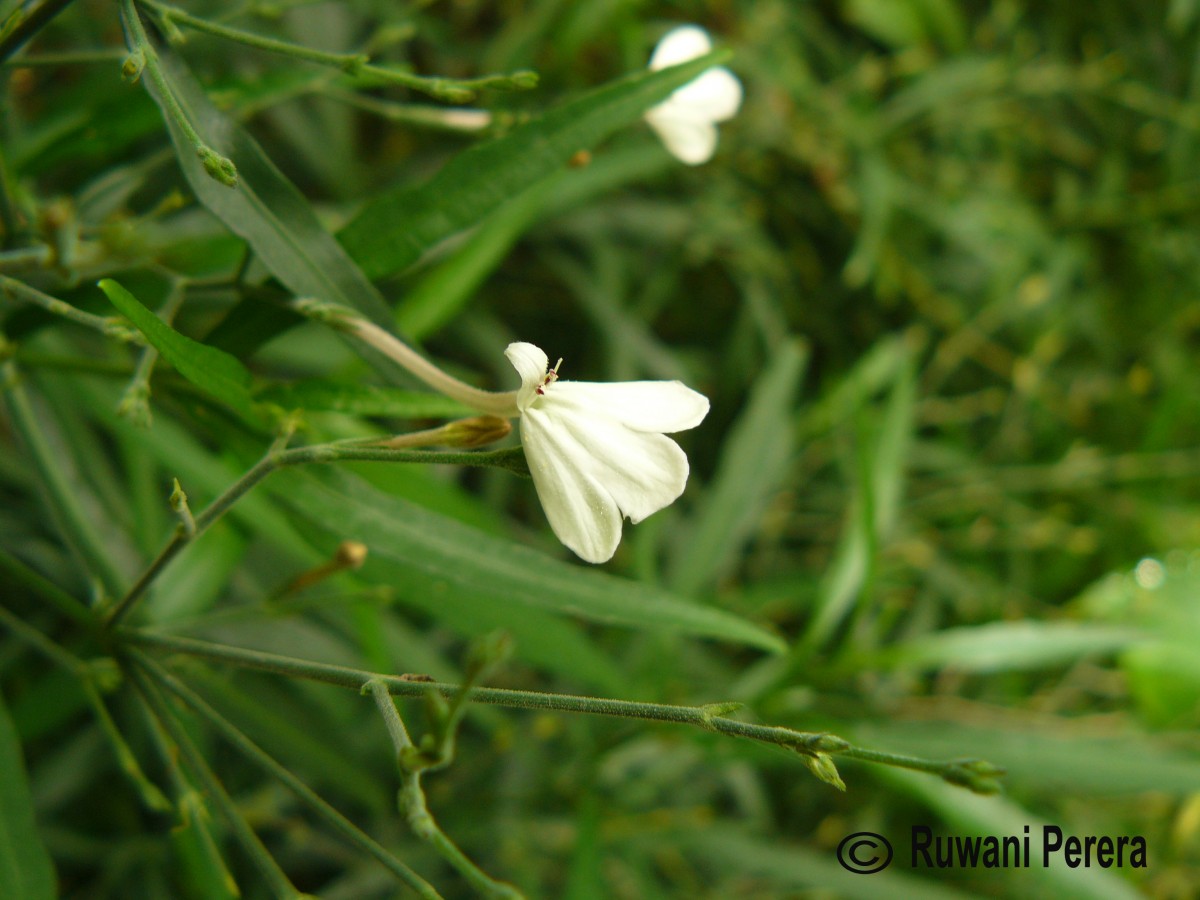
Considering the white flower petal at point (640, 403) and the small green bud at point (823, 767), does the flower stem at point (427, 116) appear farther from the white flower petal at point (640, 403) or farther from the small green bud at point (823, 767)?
the small green bud at point (823, 767)

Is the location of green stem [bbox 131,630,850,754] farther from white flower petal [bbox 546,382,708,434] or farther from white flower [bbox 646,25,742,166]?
white flower [bbox 646,25,742,166]

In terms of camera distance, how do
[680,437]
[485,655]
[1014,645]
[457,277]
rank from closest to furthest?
[485,655] → [457,277] → [1014,645] → [680,437]

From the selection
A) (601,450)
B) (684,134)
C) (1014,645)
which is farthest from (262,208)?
(1014,645)

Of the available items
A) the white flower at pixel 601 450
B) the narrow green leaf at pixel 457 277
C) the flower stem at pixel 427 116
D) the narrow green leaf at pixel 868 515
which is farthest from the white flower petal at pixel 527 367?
the narrow green leaf at pixel 868 515

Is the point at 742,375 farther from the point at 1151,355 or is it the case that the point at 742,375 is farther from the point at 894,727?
the point at 1151,355

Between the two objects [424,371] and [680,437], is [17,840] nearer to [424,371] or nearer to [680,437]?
[424,371]

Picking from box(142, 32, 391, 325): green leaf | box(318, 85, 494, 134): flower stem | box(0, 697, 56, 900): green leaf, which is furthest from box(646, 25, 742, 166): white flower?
box(0, 697, 56, 900): green leaf

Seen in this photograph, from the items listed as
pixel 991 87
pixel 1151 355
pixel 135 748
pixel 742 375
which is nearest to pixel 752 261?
pixel 742 375
